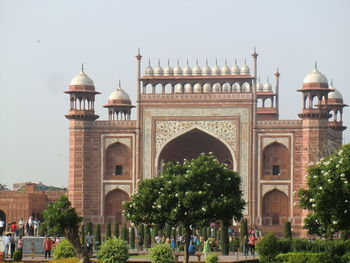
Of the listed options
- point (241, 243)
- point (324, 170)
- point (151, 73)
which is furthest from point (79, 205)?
point (324, 170)

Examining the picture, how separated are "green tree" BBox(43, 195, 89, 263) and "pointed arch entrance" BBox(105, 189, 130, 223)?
20.5 metres

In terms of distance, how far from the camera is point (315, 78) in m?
46.8

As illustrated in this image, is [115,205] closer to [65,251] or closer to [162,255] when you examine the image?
[65,251]

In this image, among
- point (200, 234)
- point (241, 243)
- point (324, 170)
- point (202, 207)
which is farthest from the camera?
point (200, 234)

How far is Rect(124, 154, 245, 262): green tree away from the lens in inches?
1222

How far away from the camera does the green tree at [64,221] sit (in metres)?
26.1

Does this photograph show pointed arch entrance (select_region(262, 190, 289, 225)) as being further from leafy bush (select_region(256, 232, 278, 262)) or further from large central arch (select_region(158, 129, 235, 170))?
leafy bush (select_region(256, 232, 278, 262))

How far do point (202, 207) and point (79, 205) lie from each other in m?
16.3

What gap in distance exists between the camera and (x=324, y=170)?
2653 cm

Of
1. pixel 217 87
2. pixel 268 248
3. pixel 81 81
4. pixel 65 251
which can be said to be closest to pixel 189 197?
pixel 268 248

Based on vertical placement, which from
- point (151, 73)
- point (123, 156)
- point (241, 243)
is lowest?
point (241, 243)

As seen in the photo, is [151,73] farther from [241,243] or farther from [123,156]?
[241,243]

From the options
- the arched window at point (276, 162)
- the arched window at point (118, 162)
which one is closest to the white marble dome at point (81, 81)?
the arched window at point (118, 162)

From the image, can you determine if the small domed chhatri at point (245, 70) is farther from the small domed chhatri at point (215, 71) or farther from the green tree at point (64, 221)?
the green tree at point (64, 221)
